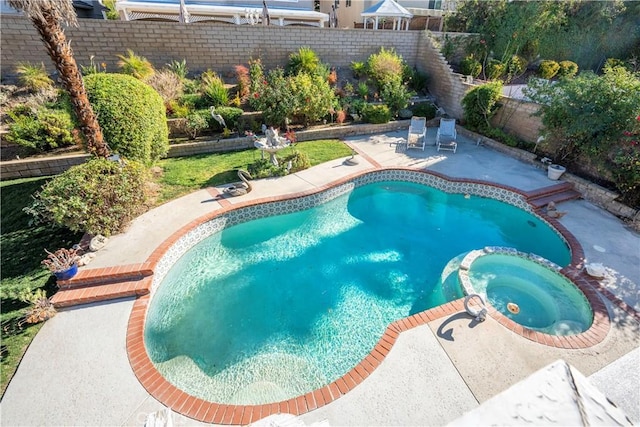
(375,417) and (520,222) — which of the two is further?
(520,222)

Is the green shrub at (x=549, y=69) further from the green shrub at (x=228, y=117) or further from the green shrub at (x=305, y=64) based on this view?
the green shrub at (x=228, y=117)

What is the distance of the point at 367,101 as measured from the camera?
15844mm

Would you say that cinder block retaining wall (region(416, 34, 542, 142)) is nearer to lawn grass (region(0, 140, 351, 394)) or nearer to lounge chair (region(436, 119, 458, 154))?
lounge chair (region(436, 119, 458, 154))

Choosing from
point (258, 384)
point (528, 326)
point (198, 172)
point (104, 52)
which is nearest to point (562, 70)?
point (528, 326)

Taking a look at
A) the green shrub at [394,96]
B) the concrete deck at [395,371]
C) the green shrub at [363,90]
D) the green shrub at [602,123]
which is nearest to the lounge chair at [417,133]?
the green shrub at [394,96]

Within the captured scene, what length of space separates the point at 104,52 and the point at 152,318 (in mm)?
14865

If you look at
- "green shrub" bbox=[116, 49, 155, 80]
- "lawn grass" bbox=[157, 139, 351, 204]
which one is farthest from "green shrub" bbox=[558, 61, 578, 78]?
"green shrub" bbox=[116, 49, 155, 80]

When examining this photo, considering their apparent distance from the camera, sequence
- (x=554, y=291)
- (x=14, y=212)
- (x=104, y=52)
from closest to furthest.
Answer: (x=554, y=291)
(x=14, y=212)
(x=104, y=52)

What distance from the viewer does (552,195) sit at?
30.5 ft

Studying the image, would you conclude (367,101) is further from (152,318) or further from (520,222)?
(152,318)

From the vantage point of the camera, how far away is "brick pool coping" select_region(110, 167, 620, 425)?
4.02m

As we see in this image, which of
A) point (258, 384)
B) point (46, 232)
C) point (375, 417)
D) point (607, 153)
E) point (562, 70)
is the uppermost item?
point (562, 70)

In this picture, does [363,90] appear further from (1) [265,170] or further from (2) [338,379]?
(2) [338,379]

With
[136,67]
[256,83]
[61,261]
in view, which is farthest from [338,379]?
[136,67]
